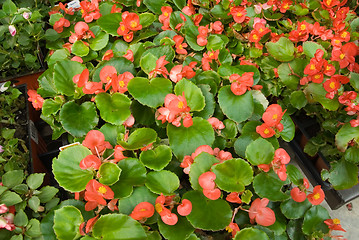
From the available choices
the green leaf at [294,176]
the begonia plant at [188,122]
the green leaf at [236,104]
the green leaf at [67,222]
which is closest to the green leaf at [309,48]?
the begonia plant at [188,122]

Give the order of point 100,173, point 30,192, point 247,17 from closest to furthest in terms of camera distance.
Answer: point 100,173, point 30,192, point 247,17

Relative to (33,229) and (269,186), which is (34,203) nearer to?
(33,229)

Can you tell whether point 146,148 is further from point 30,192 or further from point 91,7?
point 91,7

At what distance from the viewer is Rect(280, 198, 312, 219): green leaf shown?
0.78 metres

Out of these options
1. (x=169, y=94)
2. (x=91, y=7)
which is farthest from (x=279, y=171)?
(x=91, y=7)

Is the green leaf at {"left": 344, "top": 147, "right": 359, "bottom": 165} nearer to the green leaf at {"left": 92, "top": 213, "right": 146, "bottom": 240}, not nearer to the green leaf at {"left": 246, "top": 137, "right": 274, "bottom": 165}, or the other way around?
the green leaf at {"left": 246, "top": 137, "right": 274, "bottom": 165}

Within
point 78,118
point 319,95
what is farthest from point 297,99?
point 78,118

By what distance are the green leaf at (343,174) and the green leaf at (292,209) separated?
0.41 meters

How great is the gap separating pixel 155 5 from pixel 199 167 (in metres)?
0.82

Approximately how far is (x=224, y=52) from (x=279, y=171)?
0.51 metres

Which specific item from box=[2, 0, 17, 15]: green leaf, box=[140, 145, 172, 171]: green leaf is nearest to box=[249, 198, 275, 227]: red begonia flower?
box=[140, 145, 172, 171]: green leaf

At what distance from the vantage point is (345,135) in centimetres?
107

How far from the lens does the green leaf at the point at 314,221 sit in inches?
31.3

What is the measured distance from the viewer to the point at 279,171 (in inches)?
29.9
